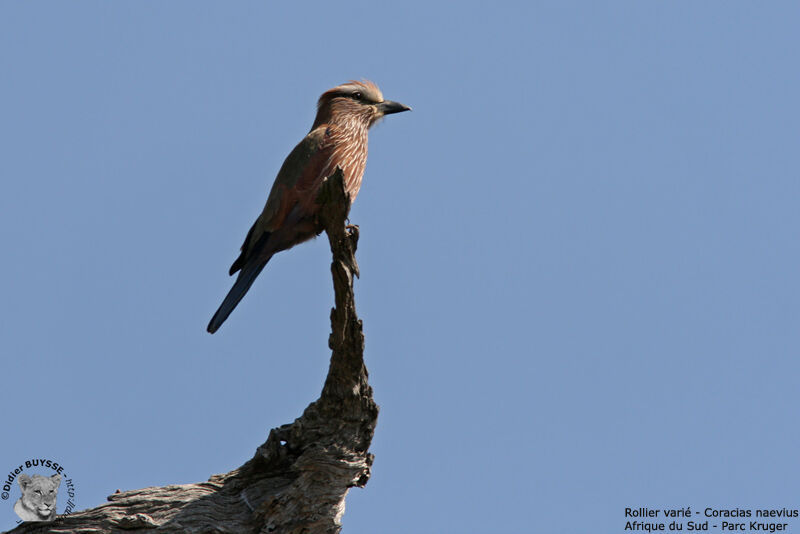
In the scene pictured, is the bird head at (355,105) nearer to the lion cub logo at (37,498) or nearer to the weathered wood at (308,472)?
the weathered wood at (308,472)

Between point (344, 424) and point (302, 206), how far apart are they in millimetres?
2022

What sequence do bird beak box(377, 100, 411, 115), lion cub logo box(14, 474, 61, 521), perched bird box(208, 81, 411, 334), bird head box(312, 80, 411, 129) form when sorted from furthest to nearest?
bird beak box(377, 100, 411, 115) < bird head box(312, 80, 411, 129) < perched bird box(208, 81, 411, 334) < lion cub logo box(14, 474, 61, 521)

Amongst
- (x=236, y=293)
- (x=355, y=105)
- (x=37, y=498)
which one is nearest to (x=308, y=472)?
(x=37, y=498)

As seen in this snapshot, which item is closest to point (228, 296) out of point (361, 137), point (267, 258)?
point (267, 258)

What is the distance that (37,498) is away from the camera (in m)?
5.34

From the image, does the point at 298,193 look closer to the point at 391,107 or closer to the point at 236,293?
the point at 236,293

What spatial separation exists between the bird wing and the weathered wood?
140 cm

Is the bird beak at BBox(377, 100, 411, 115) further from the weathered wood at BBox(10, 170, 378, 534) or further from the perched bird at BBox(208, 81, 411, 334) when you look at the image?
the weathered wood at BBox(10, 170, 378, 534)

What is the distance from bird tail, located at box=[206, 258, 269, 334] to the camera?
6914mm

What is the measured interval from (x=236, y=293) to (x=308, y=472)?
1994 mm

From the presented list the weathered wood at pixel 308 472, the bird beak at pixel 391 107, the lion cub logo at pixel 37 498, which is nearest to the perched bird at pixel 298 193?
the bird beak at pixel 391 107

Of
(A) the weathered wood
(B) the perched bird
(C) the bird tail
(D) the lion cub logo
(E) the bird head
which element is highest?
(E) the bird head

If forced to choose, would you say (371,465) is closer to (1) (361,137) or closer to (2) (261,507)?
(2) (261,507)

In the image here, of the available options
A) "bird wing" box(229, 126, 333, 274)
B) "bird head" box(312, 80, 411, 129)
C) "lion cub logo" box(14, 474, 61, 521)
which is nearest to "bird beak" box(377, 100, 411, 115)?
"bird head" box(312, 80, 411, 129)
